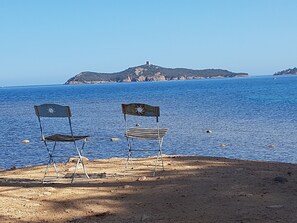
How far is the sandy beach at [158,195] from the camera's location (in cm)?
571

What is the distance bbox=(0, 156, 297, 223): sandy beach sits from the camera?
571cm

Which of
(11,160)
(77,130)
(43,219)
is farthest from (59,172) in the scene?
(77,130)

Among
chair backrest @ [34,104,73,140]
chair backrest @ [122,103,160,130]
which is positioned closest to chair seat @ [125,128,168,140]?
chair backrest @ [122,103,160,130]

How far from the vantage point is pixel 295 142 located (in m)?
18.7

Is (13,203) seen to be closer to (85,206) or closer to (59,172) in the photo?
(85,206)

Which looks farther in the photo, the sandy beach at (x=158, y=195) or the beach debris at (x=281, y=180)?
the beach debris at (x=281, y=180)

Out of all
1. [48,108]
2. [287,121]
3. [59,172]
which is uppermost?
→ [48,108]

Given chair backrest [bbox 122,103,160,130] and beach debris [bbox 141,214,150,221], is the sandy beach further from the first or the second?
chair backrest [bbox 122,103,160,130]

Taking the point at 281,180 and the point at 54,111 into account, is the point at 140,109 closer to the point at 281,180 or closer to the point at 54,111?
the point at 54,111

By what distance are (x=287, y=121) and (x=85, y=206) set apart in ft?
80.3

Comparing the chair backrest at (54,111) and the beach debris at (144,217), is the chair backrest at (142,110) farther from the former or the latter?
the beach debris at (144,217)

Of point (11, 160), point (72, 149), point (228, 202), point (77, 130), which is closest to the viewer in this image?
point (228, 202)

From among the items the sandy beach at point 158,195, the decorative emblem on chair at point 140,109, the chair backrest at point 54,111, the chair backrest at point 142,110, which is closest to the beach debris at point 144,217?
the sandy beach at point 158,195

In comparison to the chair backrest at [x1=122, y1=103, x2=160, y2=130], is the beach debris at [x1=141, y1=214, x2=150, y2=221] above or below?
below
